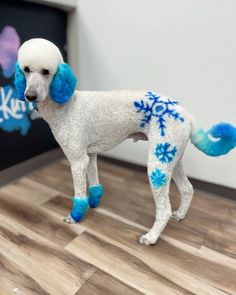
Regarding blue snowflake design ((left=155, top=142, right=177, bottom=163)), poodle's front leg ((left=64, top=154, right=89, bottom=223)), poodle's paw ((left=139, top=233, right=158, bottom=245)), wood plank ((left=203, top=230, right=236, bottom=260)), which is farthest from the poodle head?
wood plank ((left=203, top=230, right=236, bottom=260))

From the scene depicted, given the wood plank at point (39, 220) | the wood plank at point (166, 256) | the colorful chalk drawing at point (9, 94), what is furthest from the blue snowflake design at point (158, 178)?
the colorful chalk drawing at point (9, 94)

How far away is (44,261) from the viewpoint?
828 mm

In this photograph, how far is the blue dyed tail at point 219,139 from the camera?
775 mm

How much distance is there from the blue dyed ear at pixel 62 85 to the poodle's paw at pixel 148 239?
0.53m

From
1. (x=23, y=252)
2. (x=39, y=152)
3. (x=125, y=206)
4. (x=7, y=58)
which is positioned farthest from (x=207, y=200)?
(x=7, y=58)

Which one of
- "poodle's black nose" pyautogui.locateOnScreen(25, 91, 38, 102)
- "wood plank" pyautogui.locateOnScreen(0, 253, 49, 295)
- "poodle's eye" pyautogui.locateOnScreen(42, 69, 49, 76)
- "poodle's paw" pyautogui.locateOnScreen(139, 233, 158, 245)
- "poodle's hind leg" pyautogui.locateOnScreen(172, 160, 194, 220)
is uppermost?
"poodle's eye" pyautogui.locateOnScreen(42, 69, 49, 76)

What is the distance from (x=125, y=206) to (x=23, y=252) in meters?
0.44

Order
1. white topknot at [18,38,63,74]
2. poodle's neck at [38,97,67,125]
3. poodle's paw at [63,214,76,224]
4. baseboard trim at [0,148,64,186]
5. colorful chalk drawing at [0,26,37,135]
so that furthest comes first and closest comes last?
1. baseboard trim at [0,148,64,186]
2. colorful chalk drawing at [0,26,37,135]
3. poodle's paw at [63,214,76,224]
4. poodle's neck at [38,97,67,125]
5. white topknot at [18,38,63,74]

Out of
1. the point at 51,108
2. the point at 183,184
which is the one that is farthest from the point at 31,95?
the point at 183,184

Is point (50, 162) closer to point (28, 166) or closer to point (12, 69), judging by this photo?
point (28, 166)

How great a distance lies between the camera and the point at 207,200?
3.84ft

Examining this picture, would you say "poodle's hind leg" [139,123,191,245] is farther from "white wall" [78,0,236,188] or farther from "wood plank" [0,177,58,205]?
"wood plank" [0,177,58,205]

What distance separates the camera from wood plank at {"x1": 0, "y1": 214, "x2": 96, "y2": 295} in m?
0.75

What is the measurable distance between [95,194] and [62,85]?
47 cm
